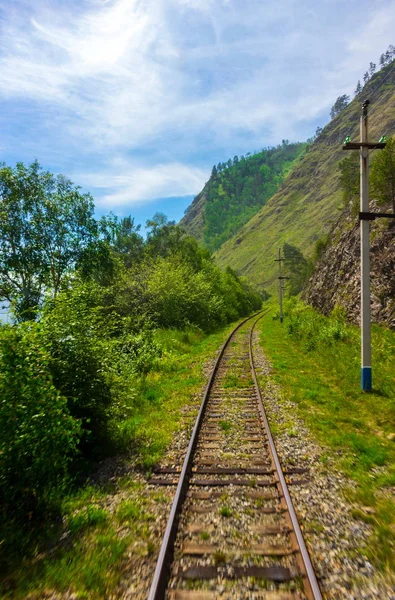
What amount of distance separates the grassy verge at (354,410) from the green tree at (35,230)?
59.7ft

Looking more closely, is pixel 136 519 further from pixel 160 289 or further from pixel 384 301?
pixel 160 289

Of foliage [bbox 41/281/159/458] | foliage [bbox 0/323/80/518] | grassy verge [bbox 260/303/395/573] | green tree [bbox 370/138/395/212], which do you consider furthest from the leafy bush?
foliage [bbox 0/323/80/518]

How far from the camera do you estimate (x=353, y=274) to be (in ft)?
81.4

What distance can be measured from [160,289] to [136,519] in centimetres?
2132

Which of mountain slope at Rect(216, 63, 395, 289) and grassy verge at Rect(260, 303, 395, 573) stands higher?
mountain slope at Rect(216, 63, 395, 289)

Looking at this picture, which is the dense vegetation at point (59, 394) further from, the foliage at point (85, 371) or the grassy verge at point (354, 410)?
the grassy verge at point (354, 410)

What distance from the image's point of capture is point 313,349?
1706 centimetres

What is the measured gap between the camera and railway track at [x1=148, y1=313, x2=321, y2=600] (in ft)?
11.4

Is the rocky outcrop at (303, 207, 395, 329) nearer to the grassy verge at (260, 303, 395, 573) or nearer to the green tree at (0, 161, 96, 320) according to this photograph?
the grassy verge at (260, 303, 395, 573)

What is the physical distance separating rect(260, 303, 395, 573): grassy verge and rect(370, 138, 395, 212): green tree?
14481 millimetres

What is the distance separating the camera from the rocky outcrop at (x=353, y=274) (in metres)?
18.5

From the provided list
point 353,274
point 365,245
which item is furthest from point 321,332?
point 353,274

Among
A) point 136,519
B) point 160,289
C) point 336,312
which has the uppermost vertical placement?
point 160,289

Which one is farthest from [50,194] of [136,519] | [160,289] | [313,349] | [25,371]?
[136,519]
